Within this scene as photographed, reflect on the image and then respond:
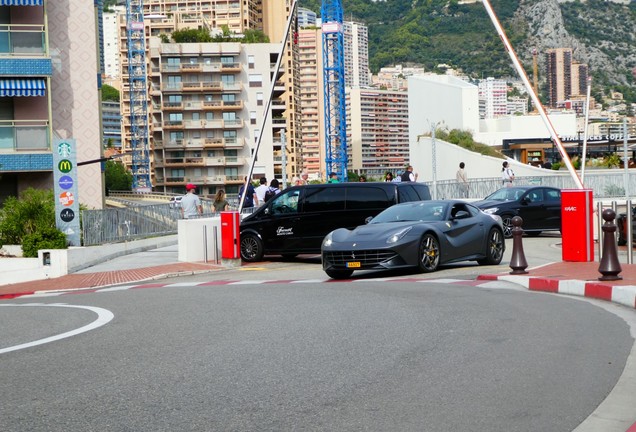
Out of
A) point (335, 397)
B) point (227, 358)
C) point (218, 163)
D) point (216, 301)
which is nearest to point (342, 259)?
point (216, 301)

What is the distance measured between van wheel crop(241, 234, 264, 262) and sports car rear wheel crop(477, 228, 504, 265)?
240 inches

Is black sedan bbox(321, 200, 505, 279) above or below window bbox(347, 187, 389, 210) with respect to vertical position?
below

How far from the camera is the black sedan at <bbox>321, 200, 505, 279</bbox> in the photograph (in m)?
18.2

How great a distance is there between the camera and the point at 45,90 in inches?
1574

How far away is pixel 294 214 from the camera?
951 inches

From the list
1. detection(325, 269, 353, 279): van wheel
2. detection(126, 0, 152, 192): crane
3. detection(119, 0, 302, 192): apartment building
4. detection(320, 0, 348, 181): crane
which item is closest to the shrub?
detection(325, 269, 353, 279): van wheel

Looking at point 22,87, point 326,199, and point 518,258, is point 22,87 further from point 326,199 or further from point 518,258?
point 518,258

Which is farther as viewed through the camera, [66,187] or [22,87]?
[22,87]

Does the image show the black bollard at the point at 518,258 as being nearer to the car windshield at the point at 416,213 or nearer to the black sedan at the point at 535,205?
the car windshield at the point at 416,213

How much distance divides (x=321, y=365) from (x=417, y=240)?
34.2 ft

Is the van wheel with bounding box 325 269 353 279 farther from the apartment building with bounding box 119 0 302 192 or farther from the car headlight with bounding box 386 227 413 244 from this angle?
the apartment building with bounding box 119 0 302 192

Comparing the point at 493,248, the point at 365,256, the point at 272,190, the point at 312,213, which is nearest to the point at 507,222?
the point at 272,190

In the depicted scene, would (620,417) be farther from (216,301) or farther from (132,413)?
(216,301)

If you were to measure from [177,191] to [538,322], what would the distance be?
119232 mm
